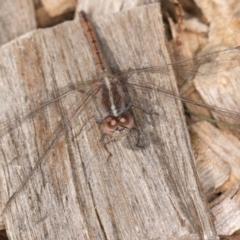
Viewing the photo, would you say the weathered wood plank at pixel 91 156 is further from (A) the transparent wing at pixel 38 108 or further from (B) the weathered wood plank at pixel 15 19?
(B) the weathered wood plank at pixel 15 19

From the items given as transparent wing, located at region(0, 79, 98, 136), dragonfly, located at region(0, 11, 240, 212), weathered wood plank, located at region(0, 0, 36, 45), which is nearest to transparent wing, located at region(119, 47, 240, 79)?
dragonfly, located at region(0, 11, 240, 212)

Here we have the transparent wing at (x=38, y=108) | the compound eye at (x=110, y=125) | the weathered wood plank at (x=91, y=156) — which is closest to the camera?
the weathered wood plank at (x=91, y=156)

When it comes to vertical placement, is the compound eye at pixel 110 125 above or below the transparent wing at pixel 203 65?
below

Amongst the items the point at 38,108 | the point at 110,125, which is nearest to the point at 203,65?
the point at 110,125

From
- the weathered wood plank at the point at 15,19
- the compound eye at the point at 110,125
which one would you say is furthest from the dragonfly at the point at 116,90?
the weathered wood plank at the point at 15,19

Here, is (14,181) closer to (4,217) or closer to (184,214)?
(4,217)

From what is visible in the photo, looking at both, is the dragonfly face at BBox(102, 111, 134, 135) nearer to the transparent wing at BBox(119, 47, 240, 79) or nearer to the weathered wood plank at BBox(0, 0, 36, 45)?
the transparent wing at BBox(119, 47, 240, 79)

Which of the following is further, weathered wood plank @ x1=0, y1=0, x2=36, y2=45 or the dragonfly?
weathered wood plank @ x1=0, y1=0, x2=36, y2=45
